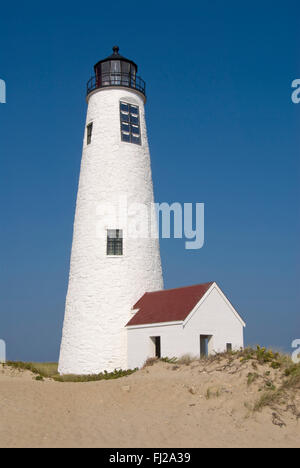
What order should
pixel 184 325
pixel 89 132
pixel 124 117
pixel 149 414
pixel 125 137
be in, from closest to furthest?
pixel 149 414 → pixel 184 325 → pixel 125 137 → pixel 124 117 → pixel 89 132

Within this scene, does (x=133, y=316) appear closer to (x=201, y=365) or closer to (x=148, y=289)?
(x=148, y=289)

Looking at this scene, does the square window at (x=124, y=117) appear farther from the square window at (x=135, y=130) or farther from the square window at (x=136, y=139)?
the square window at (x=136, y=139)

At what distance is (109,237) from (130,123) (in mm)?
6905

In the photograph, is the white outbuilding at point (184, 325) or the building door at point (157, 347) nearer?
the white outbuilding at point (184, 325)

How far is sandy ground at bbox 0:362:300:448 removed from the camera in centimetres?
1185

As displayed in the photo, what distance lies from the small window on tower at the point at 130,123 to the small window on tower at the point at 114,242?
17.8 ft

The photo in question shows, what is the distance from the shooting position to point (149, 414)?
13.9 m

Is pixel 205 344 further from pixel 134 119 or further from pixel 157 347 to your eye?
pixel 134 119

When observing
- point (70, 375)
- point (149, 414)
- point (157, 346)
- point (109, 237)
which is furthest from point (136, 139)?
point (149, 414)

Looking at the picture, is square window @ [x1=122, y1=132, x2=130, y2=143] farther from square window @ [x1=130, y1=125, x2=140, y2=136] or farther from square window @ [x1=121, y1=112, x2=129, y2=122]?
square window @ [x1=121, y1=112, x2=129, y2=122]

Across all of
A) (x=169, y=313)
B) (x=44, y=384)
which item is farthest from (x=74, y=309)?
(x=44, y=384)

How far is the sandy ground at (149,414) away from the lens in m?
11.9

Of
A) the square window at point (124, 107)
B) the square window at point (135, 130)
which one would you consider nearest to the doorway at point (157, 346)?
the square window at point (135, 130)

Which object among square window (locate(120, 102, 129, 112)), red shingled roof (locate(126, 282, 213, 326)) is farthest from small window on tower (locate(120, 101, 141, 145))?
red shingled roof (locate(126, 282, 213, 326))
